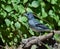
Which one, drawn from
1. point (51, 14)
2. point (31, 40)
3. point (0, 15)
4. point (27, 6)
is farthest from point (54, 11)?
point (31, 40)

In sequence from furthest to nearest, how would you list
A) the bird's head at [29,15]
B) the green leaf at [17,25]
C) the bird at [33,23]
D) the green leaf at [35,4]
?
the green leaf at [35,4] < the green leaf at [17,25] < the bird's head at [29,15] < the bird at [33,23]

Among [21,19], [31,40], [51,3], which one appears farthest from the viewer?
[51,3]

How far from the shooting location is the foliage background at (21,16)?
5.51 meters

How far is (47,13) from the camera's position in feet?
19.2

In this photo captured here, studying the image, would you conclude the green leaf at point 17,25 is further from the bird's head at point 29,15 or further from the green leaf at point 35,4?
the green leaf at point 35,4

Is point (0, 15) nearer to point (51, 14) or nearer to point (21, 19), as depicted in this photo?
point (21, 19)

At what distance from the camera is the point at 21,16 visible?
18.0ft

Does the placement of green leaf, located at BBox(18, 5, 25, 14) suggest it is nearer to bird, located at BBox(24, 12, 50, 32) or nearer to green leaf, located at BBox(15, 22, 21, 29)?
bird, located at BBox(24, 12, 50, 32)

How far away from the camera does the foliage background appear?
18.1 feet

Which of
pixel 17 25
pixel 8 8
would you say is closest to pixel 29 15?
pixel 17 25

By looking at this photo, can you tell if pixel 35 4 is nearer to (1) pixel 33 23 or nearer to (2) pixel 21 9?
(2) pixel 21 9

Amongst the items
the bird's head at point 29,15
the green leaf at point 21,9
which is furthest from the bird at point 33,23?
the green leaf at point 21,9

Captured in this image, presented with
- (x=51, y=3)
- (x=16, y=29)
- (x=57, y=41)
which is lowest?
(x=57, y=41)

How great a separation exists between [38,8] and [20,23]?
555mm
